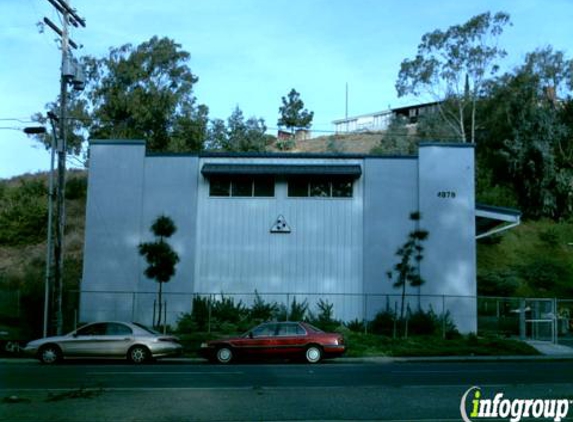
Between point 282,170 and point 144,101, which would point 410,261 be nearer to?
point 282,170

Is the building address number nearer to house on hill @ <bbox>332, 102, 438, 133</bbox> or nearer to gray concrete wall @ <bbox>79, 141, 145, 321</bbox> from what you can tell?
gray concrete wall @ <bbox>79, 141, 145, 321</bbox>

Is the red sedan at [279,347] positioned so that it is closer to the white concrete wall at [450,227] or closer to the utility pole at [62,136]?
the utility pole at [62,136]

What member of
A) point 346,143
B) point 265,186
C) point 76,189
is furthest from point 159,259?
point 346,143

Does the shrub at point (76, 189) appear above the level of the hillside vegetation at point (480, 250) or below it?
above

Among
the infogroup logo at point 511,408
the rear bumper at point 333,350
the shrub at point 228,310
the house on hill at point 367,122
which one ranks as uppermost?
the house on hill at point 367,122

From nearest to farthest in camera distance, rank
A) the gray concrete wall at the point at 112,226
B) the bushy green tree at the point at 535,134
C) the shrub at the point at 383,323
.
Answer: the shrub at the point at 383,323 → the gray concrete wall at the point at 112,226 → the bushy green tree at the point at 535,134

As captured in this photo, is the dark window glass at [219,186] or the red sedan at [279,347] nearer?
the red sedan at [279,347]

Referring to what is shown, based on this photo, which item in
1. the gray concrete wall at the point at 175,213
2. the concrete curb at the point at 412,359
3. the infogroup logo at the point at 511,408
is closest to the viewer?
the infogroup logo at the point at 511,408

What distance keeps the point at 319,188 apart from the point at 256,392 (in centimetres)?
2248

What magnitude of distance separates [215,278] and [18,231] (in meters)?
25.2

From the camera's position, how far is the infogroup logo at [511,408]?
10.7 metres

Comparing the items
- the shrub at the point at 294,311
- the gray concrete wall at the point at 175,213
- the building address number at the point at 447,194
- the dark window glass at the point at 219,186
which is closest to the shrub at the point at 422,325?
the shrub at the point at 294,311

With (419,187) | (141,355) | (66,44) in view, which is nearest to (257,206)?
(419,187)

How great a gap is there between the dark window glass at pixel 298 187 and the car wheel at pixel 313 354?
13137 mm
